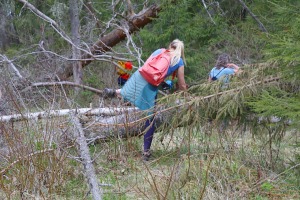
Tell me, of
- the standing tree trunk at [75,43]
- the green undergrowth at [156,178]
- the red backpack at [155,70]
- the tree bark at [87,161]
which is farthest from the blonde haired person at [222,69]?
the standing tree trunk at [75,43]

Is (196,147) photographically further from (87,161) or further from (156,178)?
(87,161)

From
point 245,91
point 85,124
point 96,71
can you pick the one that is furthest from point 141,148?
point 96,71

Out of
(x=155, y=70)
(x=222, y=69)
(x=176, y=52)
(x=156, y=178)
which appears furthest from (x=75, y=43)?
(x=156, y=178)

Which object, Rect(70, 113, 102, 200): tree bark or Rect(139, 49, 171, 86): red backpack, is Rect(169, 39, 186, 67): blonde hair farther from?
Rect(70, 113, 102, 200): tree bark

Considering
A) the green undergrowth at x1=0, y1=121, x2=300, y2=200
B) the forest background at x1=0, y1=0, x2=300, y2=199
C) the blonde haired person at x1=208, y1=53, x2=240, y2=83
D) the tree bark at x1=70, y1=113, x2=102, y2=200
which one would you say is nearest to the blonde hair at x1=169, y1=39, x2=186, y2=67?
the forest background at x1=0, y1=0, x2=300, y2=199

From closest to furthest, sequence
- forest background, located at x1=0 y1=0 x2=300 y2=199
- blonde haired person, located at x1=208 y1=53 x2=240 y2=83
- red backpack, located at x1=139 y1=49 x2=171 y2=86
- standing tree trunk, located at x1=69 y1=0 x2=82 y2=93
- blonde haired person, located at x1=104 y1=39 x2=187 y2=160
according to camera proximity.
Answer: forest background, located at x1=0 y1=0 x2=300 y2=199, red backpack, located at x1=139 y1=49 x2=171 y2=86, blonde haired person, located at x1=104 y1=39 x2=187 y2=160, blonde haired person, located at x1=208 y1=53 x2=240 y2=83, standing tree trunk, located at x1=69 y1=0 x2=82 y2=93

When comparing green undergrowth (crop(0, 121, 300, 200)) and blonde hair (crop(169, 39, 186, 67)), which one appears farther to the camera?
blonde hair (crop(169, 39, 186, 67))

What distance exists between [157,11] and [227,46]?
7.02 feet

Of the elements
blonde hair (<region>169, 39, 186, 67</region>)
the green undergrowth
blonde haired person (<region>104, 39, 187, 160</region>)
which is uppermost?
blonde hair (<region>169, 39, 186, 67</region>)

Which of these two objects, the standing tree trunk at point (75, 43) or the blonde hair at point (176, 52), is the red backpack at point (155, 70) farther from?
the standing tree trunk at point (75, 43)

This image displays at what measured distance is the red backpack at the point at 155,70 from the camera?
6.32 metres

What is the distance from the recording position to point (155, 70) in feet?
20.7

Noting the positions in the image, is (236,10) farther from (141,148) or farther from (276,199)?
(276,199)

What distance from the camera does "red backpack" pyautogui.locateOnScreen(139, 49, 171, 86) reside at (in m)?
6.32
